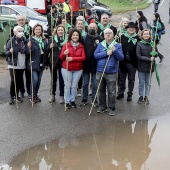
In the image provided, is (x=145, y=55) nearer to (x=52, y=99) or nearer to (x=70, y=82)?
(x=70, y=82)

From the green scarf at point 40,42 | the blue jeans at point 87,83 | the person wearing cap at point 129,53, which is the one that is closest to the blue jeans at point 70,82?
the blue jeans at point 87,83

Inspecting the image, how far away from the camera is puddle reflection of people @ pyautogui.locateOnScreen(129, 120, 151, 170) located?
6191mm

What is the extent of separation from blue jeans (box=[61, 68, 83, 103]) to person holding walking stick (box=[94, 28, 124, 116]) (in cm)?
53

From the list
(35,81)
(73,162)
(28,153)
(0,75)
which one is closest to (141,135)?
(73,162)

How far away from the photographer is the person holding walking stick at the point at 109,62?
7.91m

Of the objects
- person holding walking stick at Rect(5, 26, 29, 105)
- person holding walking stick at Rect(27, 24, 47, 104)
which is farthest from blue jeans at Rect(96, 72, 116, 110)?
person holding walking stick at Rect(5, 26, 29, 105)

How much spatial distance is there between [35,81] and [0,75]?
3.09m

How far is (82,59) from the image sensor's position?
8328 mm

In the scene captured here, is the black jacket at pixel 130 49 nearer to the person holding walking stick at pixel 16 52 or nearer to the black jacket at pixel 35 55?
the black jacket at pixel 35 55

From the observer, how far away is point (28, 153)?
256 inches

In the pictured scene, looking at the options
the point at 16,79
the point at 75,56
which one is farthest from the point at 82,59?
the point at 16,79

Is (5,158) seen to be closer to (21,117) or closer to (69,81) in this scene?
(21,117)

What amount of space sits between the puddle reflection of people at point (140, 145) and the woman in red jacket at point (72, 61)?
1703 millimetres

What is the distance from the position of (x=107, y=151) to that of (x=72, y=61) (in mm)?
2494
